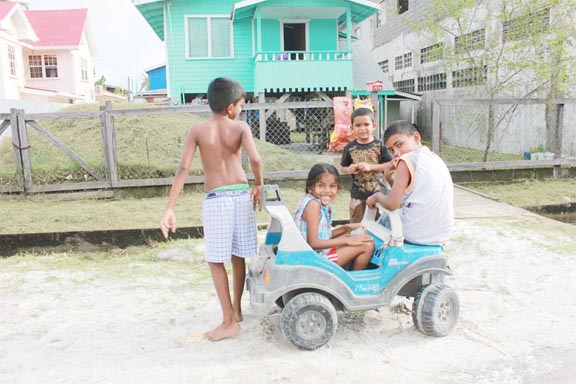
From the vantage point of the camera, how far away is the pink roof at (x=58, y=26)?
1099 inches

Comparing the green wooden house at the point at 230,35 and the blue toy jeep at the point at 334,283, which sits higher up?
the green wooden house at the point at 230,35

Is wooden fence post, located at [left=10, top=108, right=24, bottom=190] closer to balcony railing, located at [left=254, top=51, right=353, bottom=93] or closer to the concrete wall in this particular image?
balcony railing, located at [left=254, top=51, right=353, bottom=93]

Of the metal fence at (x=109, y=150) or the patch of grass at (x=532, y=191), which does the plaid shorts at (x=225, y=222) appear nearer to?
the metal fence at (x=109, y=150)

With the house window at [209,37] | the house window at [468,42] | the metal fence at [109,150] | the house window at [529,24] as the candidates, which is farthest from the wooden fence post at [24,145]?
the house window at [529,24]

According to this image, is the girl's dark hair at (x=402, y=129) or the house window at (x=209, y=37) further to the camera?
the house window at (x=209, y=37)

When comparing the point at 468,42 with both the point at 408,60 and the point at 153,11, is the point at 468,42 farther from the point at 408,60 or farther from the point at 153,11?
the point at 153,11

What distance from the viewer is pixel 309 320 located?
3.11 m

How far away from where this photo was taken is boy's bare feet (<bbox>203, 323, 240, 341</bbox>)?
330 cm

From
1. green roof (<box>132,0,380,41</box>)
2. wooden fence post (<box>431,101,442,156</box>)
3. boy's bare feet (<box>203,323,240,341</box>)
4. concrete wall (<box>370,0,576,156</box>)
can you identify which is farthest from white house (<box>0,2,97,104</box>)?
boy's bare feet (<box>203,323,240,341</box>)

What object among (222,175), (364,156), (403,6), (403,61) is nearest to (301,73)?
(403,61)

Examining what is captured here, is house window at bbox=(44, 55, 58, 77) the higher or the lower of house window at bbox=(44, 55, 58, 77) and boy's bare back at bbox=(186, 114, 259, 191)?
the higher

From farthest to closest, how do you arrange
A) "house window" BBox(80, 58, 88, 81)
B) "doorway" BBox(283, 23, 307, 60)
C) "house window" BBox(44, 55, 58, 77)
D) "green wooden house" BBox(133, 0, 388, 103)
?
"house window" BBox(80, 58, 88, 81) → "house window" BBox(44, 55, 58, 77) → "doorway" BBox(283, 23, 307, 60) → "green wooden house" BBox(133, 0, 388, 103)

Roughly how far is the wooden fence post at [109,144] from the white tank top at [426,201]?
21.6 feet

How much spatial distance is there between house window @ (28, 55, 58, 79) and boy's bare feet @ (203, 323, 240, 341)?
29.0 meters
